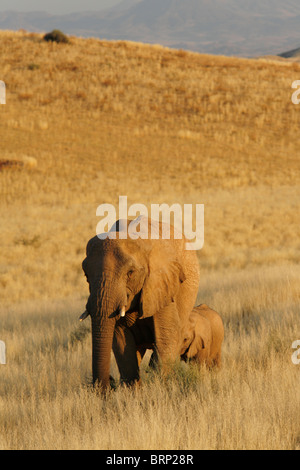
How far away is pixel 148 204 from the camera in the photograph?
984 inches

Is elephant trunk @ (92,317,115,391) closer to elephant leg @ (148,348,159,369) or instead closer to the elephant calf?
elephant leg @ (148,348,159,369)

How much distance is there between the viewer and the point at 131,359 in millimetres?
5891

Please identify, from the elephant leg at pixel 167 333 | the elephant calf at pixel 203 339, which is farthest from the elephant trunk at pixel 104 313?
the elephant calf at pixel 203 339

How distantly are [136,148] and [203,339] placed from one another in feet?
87.3

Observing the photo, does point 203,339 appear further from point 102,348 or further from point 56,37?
point 56,37

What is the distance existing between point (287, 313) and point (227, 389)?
148 inches

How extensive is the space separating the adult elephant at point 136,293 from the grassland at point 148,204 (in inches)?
13.8

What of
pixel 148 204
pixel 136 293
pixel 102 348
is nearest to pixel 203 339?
pixel 136 293

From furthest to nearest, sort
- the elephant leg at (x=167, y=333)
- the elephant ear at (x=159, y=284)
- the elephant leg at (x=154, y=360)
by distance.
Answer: the elephant leg at (x=154, y=360), the elephant leg at (x=167, y=333), the elephant ear at (x=159, y=284)

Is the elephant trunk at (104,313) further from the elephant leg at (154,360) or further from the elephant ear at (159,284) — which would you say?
the elephant leg at (154,360)

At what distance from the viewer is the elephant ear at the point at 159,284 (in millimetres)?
5453

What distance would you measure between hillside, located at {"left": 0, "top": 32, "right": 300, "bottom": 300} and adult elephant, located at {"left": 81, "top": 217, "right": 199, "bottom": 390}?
10.2 metres

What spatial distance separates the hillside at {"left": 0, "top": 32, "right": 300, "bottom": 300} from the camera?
20.3 meters
